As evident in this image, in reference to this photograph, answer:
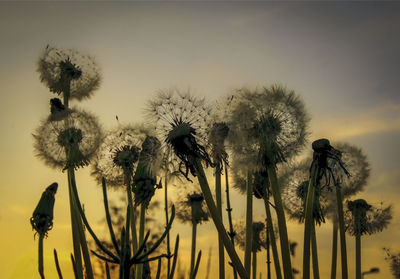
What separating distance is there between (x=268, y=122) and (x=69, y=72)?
3305 mm

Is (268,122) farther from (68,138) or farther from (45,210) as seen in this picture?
(45,210)

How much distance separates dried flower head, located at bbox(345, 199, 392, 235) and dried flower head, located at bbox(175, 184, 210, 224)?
7.91 feet

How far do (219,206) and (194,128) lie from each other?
42.7 inches

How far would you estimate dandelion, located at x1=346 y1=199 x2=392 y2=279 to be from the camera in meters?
6.76

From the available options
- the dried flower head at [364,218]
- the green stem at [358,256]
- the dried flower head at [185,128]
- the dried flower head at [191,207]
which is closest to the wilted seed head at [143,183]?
the dried flower head at [185,128]

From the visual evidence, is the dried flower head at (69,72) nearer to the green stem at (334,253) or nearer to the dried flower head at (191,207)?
the dried flower head at (191,207)

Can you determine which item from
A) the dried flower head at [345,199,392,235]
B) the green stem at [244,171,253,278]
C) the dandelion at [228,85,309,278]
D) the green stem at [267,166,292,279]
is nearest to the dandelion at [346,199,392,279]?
the dried flower head at [345,199,392,235]

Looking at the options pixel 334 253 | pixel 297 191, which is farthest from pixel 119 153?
pixel 334 253

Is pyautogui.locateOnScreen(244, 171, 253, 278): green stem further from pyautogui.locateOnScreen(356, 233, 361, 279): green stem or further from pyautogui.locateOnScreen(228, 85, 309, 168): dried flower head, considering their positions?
pyautogui.locateOnScreen(356, 233, 361, 279): green stem

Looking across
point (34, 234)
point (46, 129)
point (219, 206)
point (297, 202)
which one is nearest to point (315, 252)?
point (297, 202)

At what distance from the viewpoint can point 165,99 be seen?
501 centimetres

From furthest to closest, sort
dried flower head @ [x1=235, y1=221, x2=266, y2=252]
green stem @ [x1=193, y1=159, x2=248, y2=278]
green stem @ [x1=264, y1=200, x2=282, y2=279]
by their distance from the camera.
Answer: dried flower head @ [x1=235, y1=221, x2=266, y2=252] < green stem @ [x1=264, y1=200, x2=282, y2=279] < green stem @ [x1=193, y1=159, x2=248, y2=278]

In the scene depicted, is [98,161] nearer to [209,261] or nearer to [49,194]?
[49,194]

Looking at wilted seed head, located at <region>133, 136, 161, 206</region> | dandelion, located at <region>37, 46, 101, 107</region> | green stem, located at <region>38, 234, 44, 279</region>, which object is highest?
dandelion, located at <region>37, 46, 101, 107</region>
